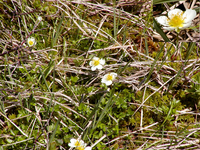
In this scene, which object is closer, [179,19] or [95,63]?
[179,19]

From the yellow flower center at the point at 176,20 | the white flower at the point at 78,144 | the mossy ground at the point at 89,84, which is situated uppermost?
the yellow flower center at the point at 176,20

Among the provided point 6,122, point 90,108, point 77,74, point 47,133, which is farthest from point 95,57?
point 6,122

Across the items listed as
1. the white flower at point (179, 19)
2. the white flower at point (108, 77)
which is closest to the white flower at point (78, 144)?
the white flower at point (108, 77)

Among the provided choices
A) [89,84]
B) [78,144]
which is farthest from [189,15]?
[78,144]

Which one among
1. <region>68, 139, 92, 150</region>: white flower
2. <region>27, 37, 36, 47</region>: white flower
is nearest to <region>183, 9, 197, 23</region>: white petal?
<region>68, 139, 92, 150</region>: white flower

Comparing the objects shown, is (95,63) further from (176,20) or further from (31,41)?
(176,20)

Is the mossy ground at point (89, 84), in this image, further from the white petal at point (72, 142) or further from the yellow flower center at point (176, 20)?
the yellow flower center at point (176, 20)

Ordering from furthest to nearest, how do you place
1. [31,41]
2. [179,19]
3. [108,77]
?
[31,41]
[108,77]
[179,19]

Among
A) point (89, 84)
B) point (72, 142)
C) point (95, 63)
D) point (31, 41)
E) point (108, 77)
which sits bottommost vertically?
point (72, 142)

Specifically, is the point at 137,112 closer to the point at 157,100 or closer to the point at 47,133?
the point at 157,100
